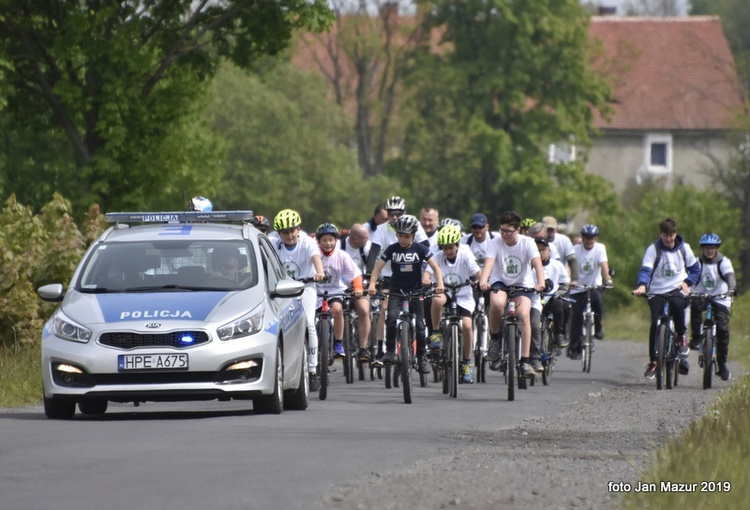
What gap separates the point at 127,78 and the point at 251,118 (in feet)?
122

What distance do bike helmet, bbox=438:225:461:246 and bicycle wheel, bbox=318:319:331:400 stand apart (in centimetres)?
208

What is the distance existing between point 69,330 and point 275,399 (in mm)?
1764

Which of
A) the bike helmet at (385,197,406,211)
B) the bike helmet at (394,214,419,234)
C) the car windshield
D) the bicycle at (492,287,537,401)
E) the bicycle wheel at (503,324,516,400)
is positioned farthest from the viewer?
the bike helmet at (385,197,406,211)

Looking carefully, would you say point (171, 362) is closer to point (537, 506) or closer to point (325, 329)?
point (325, 329)

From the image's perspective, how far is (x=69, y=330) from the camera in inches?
563

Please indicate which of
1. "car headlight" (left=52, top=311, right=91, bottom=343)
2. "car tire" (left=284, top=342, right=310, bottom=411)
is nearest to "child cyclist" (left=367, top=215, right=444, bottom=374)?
"car tire" (left=284, top=342, right=310, bottom=411)

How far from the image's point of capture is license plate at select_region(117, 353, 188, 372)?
1408cm

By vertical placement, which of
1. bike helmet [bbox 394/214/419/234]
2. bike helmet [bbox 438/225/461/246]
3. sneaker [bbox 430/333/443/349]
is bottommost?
sneaker [bbox 430/333/443/349]

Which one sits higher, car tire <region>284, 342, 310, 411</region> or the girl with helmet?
the girl with helmet

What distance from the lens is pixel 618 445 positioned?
41.0 ft

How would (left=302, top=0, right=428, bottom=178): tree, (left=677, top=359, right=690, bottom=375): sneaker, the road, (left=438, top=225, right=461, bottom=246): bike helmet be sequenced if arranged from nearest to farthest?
the road → (left=438, top=225, right=461, bottom=246): bike helmet → (left=677, top=359, right=690, bottom=375): sneaker → (left=302, top=0, right=428, bottom=178): tree

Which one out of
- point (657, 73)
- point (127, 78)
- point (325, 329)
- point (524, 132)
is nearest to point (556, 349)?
point (325, 329)

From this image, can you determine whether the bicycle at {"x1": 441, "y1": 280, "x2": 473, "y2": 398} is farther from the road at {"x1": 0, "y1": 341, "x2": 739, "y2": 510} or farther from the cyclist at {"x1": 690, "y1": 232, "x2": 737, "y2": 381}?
the cyclist at {"x1": 690, "y1": 232, "x2": 737, "y2": 381}

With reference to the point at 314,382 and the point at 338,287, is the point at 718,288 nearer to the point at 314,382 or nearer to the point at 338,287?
the point at 338,287
